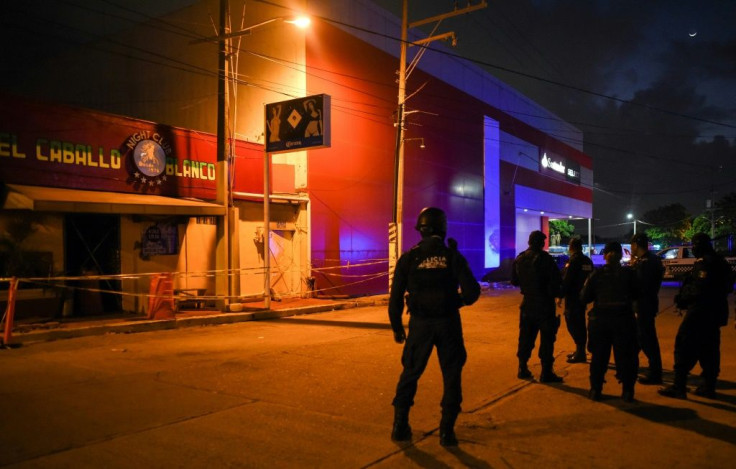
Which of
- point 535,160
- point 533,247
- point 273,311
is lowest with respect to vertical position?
point 273,311

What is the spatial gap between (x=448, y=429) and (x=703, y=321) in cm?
348

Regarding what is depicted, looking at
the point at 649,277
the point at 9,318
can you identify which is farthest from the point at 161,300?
the point at 649,277

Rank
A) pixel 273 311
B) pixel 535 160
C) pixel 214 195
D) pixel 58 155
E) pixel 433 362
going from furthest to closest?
1. pixel 535 160
2. pixel 214 195
3. pixel 273 311
4. pixel 58 155
5. pixel 433 362

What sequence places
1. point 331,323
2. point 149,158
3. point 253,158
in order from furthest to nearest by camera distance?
point 253,158, point 149,158, point 331,323

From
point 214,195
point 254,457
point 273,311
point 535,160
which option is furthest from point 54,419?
point 535,160

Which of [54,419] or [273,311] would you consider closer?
[54,419]

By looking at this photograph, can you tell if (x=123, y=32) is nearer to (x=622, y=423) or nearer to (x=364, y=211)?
(x=364, y=211)

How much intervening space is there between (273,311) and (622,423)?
10189 millimetres

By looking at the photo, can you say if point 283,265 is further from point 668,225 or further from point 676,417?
point 668,225

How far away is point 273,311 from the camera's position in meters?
14.2

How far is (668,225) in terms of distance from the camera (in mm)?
78875

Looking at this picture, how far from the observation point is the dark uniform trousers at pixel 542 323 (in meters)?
6.70

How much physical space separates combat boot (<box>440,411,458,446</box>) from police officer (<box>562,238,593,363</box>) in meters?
3.81

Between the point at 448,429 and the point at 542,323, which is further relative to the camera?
the point at 542,323
